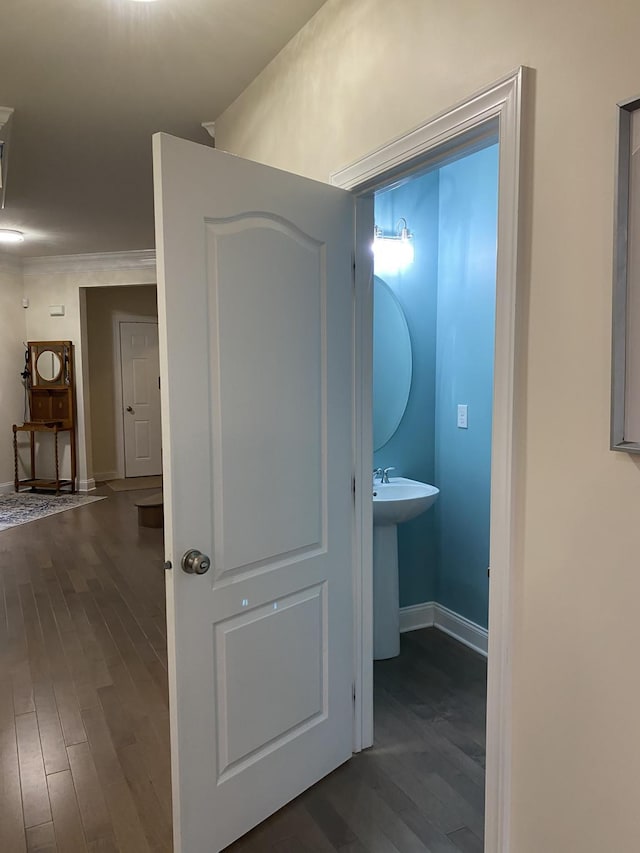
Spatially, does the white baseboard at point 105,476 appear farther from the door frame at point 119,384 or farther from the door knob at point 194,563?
the door knob at point 194,563

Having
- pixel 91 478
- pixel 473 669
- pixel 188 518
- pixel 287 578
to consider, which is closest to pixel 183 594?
pixel 188 518

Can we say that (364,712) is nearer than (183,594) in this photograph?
No

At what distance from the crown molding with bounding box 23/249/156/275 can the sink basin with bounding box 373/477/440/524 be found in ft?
16.7

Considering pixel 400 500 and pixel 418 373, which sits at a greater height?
pixel 418 373

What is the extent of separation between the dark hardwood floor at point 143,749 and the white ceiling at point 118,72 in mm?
2669

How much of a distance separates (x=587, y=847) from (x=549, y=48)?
167cm

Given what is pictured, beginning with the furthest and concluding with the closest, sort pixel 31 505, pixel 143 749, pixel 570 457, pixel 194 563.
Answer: pixel 31 505, pixel 143 749, pixel 194 563, pixel 570 457

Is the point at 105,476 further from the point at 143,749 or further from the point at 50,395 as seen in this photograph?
the point at 143,749

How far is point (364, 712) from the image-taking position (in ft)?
7.74

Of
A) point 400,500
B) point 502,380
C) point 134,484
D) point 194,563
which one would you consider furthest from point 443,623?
point 134,484

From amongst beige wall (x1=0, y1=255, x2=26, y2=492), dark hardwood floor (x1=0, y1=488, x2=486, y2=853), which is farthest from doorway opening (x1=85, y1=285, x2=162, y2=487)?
dark hardwood floor (x1=0, y1=488, x2=486, y2=853)

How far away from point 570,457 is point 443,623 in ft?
7.69

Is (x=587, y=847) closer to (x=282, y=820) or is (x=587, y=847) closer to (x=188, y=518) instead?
(x=282, y=820)

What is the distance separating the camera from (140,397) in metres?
8.66
